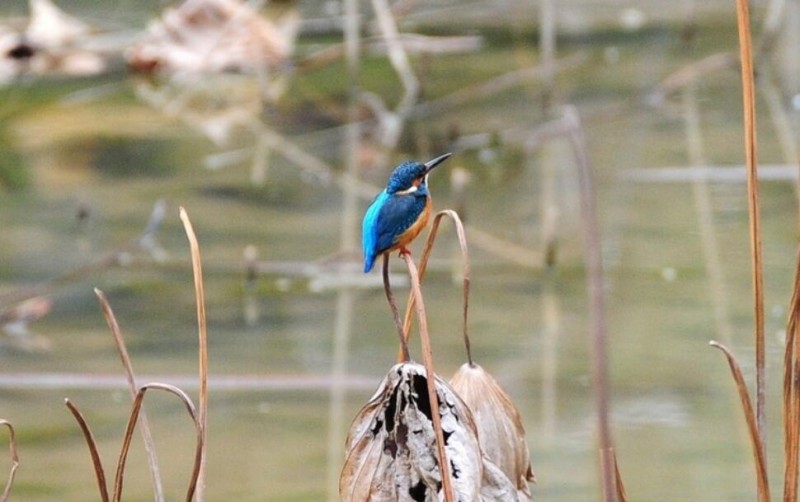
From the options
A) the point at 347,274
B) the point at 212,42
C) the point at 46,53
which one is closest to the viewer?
the point at 347,274

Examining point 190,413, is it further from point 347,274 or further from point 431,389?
point 347,274

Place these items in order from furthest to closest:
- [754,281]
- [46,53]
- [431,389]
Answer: [46,53], [754,281], [431,389]

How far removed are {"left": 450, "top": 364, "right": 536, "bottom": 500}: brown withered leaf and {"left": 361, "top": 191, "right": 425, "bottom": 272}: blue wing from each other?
107 millimetres

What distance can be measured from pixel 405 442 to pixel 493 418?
101 millimetres

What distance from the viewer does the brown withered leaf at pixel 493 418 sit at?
1.05m

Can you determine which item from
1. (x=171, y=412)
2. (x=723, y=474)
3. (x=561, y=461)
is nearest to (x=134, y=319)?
(x=171, y=412)

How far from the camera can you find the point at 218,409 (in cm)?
235

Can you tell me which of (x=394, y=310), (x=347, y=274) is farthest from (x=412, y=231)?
(x=347, y=274)

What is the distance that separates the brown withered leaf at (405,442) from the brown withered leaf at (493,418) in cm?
8

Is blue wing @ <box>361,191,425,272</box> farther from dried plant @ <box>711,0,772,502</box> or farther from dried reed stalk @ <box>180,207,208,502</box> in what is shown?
dried plant @ <box>711,0,772,502</box>

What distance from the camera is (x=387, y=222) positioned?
3.43 ft

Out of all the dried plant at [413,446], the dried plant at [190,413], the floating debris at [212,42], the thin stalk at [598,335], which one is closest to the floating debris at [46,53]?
the floating debris at [212,42]

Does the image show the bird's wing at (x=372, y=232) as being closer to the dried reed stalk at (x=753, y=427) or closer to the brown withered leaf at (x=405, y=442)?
the brown withered leaf at (x=405, y=442)

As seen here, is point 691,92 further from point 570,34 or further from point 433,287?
point 433,287
